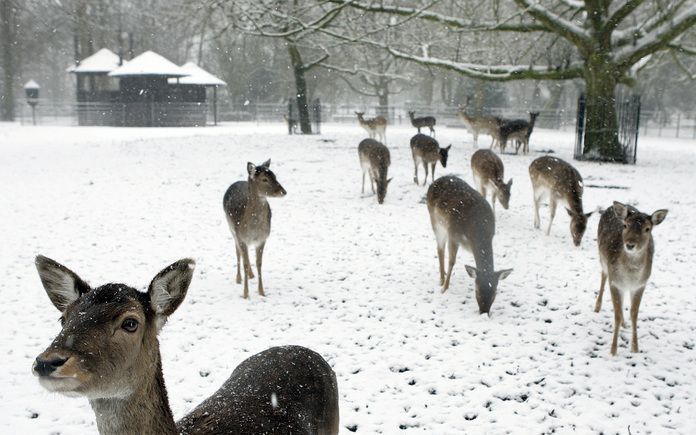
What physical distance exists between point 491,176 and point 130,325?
10.2 meters

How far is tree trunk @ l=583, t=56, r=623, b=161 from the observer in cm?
1892

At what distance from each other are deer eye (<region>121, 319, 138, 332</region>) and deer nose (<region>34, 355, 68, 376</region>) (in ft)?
1.08

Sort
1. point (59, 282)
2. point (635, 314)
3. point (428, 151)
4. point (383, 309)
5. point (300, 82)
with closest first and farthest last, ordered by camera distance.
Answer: point (59, 282)
point (635, 314)
point (383, 309)
point (428, 151)
point (300, 82)

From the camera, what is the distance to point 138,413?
2.44m

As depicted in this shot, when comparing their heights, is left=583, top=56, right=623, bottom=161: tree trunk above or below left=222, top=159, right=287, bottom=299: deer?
above

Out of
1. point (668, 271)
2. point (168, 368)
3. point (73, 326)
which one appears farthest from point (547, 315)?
point (73, 326)

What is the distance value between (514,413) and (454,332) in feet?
5.68

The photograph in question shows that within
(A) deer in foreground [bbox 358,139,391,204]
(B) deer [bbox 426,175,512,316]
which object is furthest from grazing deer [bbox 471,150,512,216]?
(B) deer [bbox 426,175,512,316]

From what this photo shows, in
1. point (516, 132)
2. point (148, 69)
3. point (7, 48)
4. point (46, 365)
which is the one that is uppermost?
point (7, 48)

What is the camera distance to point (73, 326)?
90.2 inches

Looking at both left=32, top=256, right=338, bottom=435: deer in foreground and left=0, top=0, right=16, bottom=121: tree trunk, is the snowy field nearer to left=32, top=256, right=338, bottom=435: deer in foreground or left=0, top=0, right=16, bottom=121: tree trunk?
left=32, top=256, right=338, bottom=435: deer in foreground

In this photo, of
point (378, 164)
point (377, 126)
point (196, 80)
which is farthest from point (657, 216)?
point (196, 80)

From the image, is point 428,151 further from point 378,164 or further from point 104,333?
point 104,333

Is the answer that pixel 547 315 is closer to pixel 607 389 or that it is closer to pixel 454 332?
pixel 454 332
